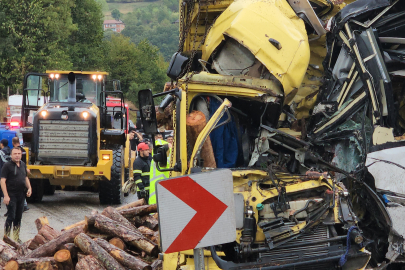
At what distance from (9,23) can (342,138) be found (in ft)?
96.2

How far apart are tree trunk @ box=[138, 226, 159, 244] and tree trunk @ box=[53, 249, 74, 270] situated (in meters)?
1.30

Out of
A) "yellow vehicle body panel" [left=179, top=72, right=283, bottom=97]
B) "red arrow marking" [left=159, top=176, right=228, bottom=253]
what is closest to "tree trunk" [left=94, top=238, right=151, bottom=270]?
"yellow vehicle body panel" [left=179, top=72, right=283, bottom=97]

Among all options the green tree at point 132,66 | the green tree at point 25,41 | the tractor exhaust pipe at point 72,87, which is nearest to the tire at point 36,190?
the tractor exhaust pipe at point 72,87

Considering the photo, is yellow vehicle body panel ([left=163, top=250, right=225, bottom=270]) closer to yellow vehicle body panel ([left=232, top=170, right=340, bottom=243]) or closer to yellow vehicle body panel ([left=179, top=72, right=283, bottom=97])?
yellow vehicle body panel ([left=232, top=170, right=340, bottom=243])

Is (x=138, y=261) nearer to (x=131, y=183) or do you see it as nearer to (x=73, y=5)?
(x=131, y=183)

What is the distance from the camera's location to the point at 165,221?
482cm

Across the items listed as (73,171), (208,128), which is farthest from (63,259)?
(73,171)

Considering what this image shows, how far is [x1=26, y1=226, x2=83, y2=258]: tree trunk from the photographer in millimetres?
7488

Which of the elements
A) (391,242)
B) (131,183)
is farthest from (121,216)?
(131,183)

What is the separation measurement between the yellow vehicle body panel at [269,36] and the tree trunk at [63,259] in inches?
118

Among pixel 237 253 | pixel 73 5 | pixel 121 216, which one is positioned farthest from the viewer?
pixel 73 5

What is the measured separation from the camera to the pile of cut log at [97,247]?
7.02m

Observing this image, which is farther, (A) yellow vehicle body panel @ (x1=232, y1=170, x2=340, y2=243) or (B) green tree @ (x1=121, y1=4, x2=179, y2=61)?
(B) green tree @ (x1=121, y1=4, x2=179, y2=61)

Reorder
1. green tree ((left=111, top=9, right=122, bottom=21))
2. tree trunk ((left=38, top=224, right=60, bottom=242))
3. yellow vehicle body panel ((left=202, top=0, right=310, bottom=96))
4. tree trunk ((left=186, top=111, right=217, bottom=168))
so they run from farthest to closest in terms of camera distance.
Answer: green tree ((left=111, top=9, right=122, bottom=21))
tree trunk ((left=38, top=224, right=60, bottom=242))
yellow vehicle body panel ((left=202, top=0, right=310, bottom=96))
tree trunk ((left=186, top=111, right=217, bottom=168))
